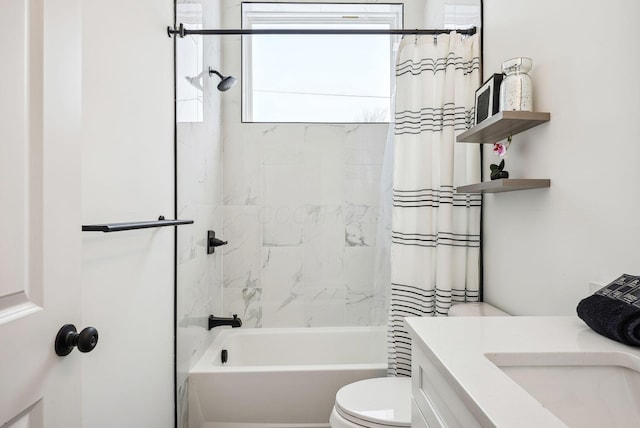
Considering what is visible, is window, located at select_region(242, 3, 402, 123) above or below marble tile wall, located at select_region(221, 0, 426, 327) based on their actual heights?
above

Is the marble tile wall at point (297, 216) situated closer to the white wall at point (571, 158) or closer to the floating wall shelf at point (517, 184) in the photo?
the white wall at point (571, 158)

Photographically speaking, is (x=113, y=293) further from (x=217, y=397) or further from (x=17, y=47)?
(x=217, y=397)

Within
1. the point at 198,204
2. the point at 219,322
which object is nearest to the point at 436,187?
the point at 198,204

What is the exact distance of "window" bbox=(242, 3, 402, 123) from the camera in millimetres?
2619

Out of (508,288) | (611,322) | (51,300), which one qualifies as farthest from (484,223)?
(51,300)

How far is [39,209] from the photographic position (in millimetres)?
687

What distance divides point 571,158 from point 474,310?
29.3 inches

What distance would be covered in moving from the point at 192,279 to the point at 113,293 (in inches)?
29.9

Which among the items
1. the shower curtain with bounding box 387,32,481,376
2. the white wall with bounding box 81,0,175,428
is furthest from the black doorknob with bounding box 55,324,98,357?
the shower curtain with bounding box 387,32,481,376

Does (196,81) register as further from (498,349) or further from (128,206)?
(498,349)

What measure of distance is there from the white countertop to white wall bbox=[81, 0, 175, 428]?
912mm

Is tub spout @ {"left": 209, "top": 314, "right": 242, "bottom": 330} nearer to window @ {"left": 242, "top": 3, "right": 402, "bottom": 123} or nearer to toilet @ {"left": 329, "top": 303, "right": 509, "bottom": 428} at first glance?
toilet @ {"left": 329, "top": 303, "right": 509, "bottom": 428}

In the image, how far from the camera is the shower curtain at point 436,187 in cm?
174

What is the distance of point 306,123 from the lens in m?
2.60
